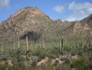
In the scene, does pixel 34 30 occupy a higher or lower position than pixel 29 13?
lower

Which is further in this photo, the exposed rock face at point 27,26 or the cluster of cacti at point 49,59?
the exposed rock face at point 27,26

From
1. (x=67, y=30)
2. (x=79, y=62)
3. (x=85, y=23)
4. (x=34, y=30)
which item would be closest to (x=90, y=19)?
(x=85, y=23)

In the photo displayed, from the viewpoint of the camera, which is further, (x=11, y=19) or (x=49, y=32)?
(x=11, y=19)

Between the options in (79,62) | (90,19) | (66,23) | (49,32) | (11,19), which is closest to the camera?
(79,62)

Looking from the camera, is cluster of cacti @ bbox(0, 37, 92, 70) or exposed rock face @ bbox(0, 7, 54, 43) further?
exposed rock face @ bbox(0, 7, 54, 43)

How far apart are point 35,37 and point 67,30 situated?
12.6 metres

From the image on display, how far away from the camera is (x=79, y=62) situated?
18.7m

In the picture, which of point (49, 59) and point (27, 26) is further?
point (27, 26)

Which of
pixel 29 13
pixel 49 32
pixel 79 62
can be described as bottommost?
pixel 79 62

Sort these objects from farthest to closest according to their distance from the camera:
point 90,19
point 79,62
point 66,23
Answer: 1. point 66,23
2. point 90,19
3. point 79,62

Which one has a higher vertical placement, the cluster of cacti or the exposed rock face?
the exposed rock face

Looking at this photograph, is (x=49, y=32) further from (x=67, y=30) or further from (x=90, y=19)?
(x=90, y=19)

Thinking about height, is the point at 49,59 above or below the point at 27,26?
below

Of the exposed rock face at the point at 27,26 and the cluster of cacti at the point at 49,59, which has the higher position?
the exposed rock face at the point at 27,26
